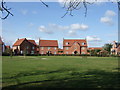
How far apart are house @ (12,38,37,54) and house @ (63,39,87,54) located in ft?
47.9

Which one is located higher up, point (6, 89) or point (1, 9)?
point (1, 9)

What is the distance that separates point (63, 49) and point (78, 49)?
7049 millimetres

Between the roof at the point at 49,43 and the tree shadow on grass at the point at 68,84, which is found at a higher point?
the roof at the point at 49,43

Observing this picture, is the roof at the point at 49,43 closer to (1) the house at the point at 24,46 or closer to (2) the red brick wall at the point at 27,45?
(1) the house at the point at 24,46

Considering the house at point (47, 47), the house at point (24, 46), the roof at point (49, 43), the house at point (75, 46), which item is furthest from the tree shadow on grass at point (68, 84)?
the roof at point (49, 43)

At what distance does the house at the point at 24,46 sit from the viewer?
7088 cm

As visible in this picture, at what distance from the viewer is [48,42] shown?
258 ft

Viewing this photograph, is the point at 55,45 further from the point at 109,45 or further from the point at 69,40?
the point at 109,45

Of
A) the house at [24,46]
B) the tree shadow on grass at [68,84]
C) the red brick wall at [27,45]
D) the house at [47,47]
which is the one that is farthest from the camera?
the house at [47,47]

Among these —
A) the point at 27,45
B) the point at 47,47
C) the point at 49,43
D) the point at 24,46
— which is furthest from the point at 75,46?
the point at 24,46

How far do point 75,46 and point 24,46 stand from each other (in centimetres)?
2247

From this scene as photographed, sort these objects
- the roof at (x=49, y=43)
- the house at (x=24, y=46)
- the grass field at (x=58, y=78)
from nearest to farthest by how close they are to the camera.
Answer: the grass field at (x=58, y=78), the house at (x=24, y=46), the roof at (x=49, y=43)

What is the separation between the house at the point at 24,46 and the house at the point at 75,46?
47.9ft

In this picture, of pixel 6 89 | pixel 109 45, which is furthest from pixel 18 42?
pixel 6 89
